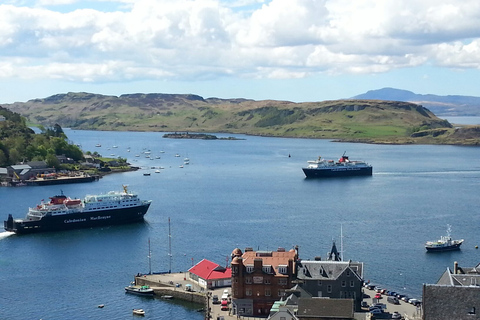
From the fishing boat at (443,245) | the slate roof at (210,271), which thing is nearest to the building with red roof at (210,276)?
the slate roof at (210,271)

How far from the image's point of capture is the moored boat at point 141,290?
60969 millimetres

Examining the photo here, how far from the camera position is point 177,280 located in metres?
64.1

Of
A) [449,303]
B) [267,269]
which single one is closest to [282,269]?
[267,269]

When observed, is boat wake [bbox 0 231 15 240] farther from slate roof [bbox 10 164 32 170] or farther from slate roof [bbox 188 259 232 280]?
slate roof [bbox 10 164 32 170]

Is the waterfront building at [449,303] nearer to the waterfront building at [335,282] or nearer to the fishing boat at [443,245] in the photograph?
the waterfront building at [335,282]

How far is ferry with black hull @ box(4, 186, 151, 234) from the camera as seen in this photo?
92.1 metres

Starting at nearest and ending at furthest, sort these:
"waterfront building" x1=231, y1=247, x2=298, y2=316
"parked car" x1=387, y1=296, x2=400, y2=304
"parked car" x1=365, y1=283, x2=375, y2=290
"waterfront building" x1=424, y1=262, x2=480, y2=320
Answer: "waterfront building" x1=424, y1=262, x2=480, y2=320 < "waterfront building" x1=231, y1=247, x2=298, y2=316 < "parked car" x1=387, y1=296, x2=400, y2=304 < "parked car" x1=365, y1=283, x2=375, y2=290

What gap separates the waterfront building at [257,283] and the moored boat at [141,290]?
365 inches

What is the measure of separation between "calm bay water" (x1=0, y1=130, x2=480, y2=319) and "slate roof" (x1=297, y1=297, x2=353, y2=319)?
1221 centimetres

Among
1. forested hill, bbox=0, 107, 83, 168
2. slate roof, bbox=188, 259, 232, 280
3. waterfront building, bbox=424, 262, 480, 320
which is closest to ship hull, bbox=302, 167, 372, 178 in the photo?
forested hill, bbox=0, 107, 83, 168

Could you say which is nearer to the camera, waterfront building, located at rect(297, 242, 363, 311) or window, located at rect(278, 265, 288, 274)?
waterfront building, located at rect(297, 242, 363, 311)

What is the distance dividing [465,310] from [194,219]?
205 ft

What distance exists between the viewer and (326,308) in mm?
45531

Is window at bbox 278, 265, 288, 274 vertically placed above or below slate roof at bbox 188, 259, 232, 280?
above
